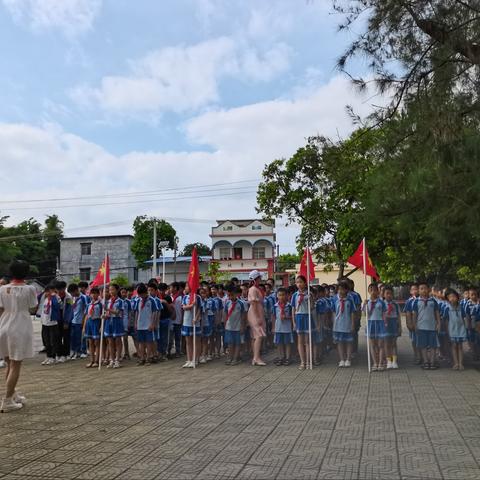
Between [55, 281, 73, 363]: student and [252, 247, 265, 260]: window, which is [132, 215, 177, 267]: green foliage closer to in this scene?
[252, 247, 265, 260]: window

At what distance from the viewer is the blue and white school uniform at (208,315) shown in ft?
36.8

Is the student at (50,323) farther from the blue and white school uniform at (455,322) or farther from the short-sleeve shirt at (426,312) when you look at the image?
the blue and white school uniform at (455,322)

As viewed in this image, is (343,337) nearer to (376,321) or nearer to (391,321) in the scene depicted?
(376,321)

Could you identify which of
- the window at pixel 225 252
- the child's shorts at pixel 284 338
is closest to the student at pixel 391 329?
the child's shorts at pixel 284 338

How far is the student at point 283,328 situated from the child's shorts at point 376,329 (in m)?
1.58

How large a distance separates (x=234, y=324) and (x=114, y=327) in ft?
8.20

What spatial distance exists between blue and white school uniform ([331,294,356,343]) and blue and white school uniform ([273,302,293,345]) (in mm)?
927

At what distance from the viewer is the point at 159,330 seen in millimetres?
11648

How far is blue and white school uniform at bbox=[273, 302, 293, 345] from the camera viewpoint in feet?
35.0

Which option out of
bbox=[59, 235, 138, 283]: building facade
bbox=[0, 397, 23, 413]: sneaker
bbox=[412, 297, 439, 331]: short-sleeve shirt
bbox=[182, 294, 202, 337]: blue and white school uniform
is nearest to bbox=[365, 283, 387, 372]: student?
bbox=[412, 297, 439, 331]: short-sleeve shirt

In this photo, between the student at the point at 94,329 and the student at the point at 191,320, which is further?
the student at the point at 94,329

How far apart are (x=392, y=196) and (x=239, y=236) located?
41463 mm

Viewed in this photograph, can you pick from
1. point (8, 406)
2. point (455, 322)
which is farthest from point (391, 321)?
point (8, 406)

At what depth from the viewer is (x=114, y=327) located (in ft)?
35.7
